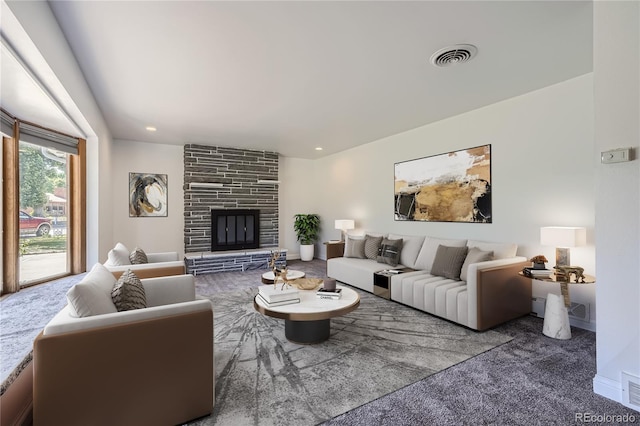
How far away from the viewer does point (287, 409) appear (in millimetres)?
1838

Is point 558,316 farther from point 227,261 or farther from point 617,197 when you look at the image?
point 227,261

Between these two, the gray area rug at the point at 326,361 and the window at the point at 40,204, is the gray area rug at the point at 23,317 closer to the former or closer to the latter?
the window at the point at 40,204

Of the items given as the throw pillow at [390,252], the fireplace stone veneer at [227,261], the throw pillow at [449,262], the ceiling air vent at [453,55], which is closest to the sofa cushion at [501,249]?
the throw pillow at [449,262]

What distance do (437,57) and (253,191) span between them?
16.4 feet

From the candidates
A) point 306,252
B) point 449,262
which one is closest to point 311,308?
point 449,262

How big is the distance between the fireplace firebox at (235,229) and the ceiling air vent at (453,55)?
5078mm

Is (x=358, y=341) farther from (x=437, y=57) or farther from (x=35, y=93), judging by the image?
(x=35, y=93)

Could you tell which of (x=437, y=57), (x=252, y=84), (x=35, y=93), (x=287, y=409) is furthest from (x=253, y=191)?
(x=287, y=409)

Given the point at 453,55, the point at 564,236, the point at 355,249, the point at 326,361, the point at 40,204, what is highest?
the point at 453,55

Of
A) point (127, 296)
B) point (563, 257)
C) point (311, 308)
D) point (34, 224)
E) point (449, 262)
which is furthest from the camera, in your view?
point (449, 262)

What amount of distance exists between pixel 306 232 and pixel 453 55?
17.3 ft

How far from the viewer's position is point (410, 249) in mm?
4578

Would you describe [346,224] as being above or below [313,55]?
below

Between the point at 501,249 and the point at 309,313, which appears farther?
the point at 501,249
